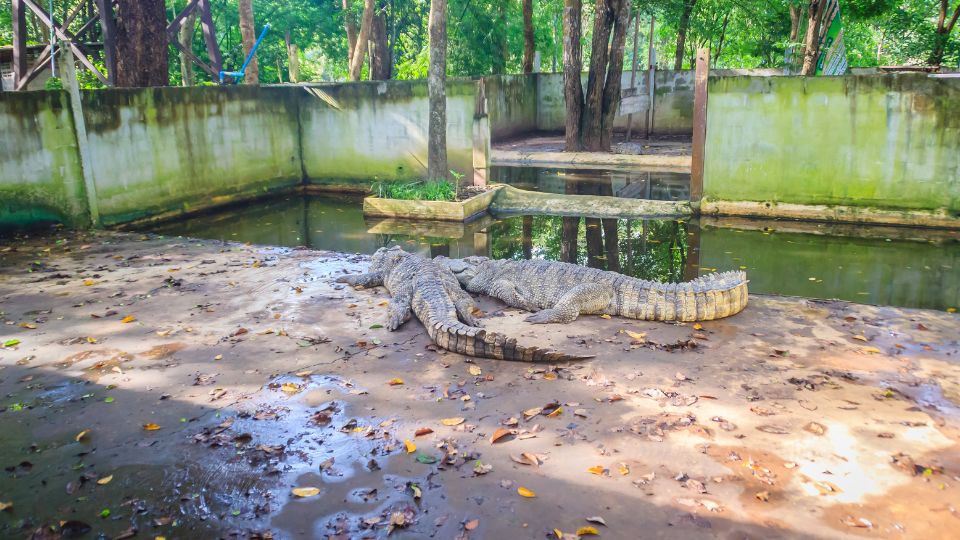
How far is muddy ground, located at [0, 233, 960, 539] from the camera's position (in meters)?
3.23

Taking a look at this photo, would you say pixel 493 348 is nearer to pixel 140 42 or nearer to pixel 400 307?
pixel 400 307

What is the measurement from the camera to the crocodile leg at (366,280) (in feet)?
22.9

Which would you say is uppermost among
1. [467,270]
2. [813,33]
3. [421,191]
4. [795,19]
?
[795,19]

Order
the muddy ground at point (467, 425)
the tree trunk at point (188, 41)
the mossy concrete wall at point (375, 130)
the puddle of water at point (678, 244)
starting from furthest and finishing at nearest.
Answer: the tree trunk at point (188, 41)
the mossy concrete wall at point (375, 130)
the puddle of water at point (678, 244)
the muddy ground at point (467, 425)

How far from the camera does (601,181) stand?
14086 millimetres

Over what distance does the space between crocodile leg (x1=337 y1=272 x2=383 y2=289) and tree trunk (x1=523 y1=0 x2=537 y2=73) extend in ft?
47.2

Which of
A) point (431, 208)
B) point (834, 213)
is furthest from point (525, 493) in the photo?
point (834, 213)

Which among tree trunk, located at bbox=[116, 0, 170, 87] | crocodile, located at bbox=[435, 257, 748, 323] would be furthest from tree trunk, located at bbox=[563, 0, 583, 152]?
crocodile, located at bbox=[435, 257, 748, 323]

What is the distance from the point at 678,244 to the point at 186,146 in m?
8.25

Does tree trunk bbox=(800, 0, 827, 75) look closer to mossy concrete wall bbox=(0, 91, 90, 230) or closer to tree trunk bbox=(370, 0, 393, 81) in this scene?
tree trunk bbox=(370, 0, 393, 81)

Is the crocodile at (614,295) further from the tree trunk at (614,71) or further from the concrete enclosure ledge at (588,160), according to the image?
the tree trunk at (614,71)

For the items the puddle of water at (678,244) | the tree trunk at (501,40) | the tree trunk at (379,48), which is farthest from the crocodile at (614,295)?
the tree trunk at (501,40)

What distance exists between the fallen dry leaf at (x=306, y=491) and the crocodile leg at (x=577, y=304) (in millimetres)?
2834

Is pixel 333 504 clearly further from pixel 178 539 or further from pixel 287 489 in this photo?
pixel 178 539
